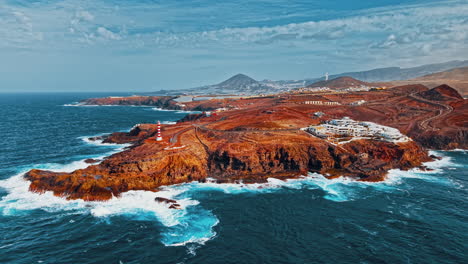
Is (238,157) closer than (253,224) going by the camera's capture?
No

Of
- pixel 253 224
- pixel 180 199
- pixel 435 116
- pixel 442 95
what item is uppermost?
pixel 442 95

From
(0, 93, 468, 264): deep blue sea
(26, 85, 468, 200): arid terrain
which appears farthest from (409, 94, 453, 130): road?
(0, 93, 468, 264): deep blue sea

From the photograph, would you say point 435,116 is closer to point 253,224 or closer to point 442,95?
point 442,95

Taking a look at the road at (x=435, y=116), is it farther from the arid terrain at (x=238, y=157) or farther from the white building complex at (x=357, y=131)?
the white building complex at (x=357, y=131)

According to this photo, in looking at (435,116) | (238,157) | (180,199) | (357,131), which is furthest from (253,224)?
(435,116)

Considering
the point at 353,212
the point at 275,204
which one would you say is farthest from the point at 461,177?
the point at 275,204

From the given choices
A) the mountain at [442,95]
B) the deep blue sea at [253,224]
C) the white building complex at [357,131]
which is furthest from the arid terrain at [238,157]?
the mountain at [442,95]

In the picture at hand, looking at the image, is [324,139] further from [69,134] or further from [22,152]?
[69,134]

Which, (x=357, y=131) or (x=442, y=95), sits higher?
(x=442, y=95)
